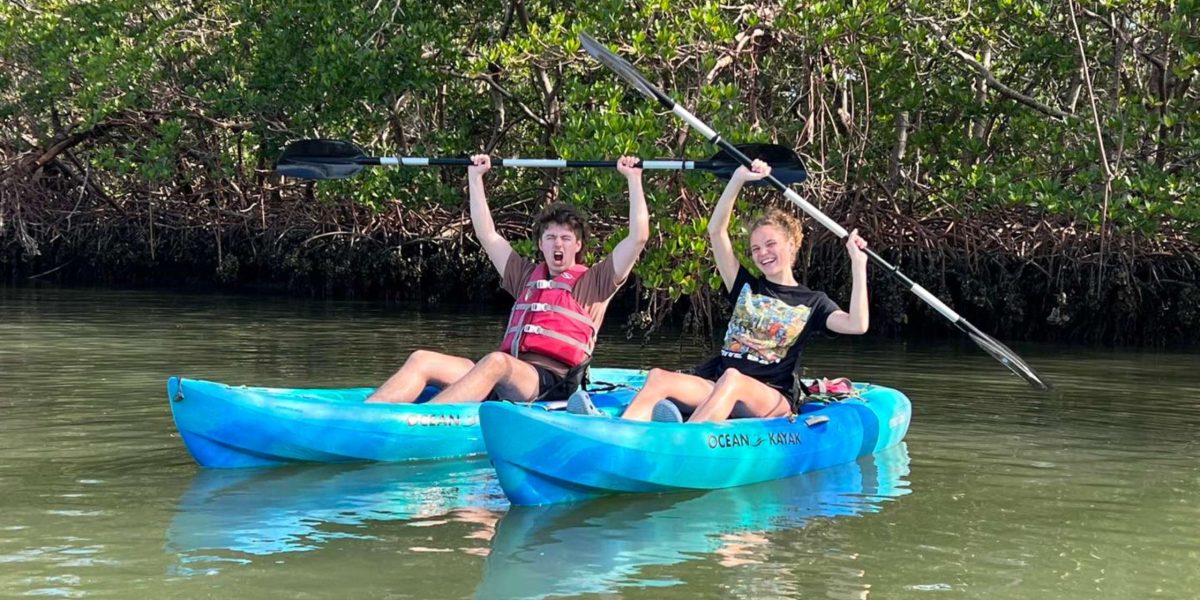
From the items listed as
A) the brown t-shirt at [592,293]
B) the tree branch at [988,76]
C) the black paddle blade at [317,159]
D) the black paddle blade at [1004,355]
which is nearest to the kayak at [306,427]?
the brown t-shirt at [592,293]

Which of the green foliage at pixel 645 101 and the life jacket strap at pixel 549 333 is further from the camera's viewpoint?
the green foliage at pixel 645 101

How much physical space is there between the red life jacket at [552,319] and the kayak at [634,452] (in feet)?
2.84

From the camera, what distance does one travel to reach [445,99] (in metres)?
14.8

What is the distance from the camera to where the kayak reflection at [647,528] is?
445 centimetres

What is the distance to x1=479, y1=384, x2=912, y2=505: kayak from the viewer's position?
5.35m

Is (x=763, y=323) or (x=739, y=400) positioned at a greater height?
(x=763, y=323)

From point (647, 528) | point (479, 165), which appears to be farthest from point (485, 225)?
point (647, 528)

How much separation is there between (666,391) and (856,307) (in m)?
0.78

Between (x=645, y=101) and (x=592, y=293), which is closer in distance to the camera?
(x=592, y=293)

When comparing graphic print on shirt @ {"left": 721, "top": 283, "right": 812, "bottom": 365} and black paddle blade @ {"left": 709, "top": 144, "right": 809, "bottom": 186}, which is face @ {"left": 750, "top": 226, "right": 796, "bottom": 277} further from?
black paddle blade @ {"left": 709, "top": 144, "right": 809, "bottom": 186}

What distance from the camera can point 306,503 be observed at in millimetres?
5469

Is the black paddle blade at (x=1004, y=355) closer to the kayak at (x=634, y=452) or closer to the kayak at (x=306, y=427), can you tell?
the kayak at (x=634, y=452)

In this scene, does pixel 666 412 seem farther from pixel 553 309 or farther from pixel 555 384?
pixel 553 309

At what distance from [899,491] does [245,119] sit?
34.5 ft
